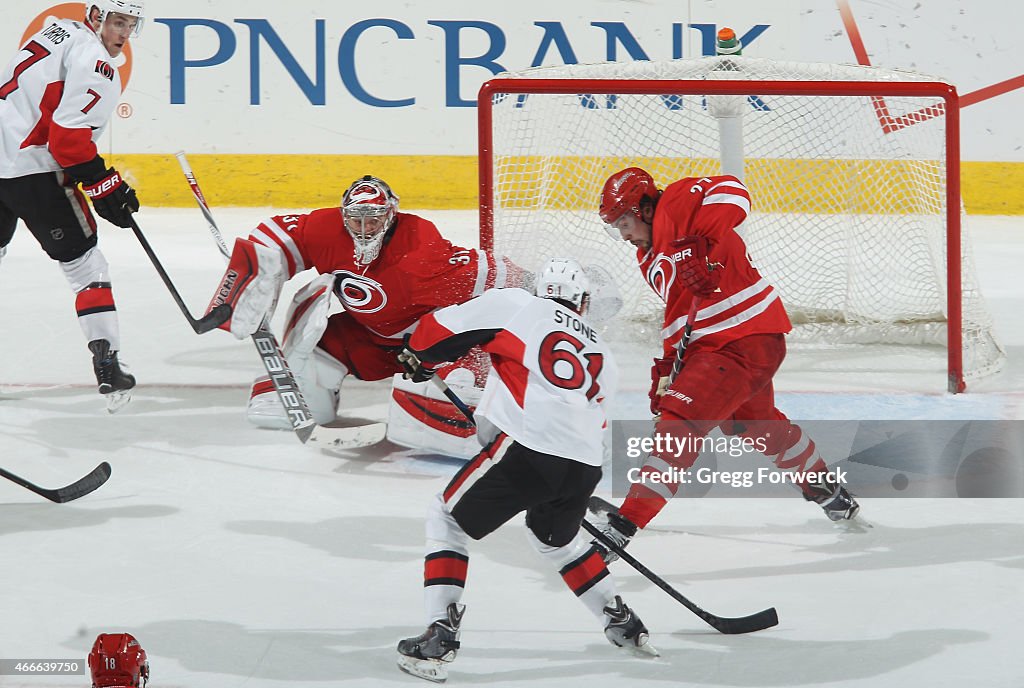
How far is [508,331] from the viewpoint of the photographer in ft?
8.14

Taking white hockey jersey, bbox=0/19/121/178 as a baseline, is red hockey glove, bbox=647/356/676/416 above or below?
below

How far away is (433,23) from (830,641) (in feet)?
16.4

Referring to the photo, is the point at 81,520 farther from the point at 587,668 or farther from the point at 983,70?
the point at 983,70

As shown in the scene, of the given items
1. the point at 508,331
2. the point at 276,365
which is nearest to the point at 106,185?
the point at 276,365

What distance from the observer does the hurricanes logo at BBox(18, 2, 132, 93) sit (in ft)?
23.0

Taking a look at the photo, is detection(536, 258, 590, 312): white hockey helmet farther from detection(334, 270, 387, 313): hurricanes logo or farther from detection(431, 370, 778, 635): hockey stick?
detection(334, 270, 387, 313): hurricanes logo

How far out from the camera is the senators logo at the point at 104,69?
379 cm

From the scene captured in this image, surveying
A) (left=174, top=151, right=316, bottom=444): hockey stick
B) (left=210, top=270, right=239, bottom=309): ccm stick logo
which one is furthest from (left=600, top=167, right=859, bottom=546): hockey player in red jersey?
(left=210, top=270, right=239, bottom=309): ccm stick logo

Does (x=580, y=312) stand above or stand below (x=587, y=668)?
above

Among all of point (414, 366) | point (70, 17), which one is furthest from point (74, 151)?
point (70, 17)

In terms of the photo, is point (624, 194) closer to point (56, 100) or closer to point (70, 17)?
point (56, 100)

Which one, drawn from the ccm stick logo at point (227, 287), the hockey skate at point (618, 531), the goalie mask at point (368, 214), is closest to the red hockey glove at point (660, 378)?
the hockey skate at point (618, 531)

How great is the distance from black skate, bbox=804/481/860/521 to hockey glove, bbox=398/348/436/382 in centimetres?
96

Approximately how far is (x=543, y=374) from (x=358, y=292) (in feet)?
4.94
